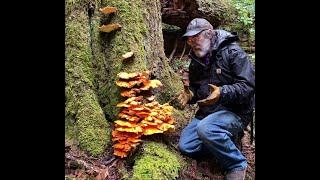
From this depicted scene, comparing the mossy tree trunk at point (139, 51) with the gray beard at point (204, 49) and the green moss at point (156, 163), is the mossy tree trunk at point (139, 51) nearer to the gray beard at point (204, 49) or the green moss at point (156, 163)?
the green moss at point (156, 163)

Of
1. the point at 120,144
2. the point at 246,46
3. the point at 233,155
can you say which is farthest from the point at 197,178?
the point at 246,46

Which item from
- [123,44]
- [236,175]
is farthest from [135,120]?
[236,175]

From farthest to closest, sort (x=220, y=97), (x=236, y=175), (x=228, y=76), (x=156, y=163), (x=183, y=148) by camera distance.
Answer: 1. (x=183, y=148)
2. (x=228, y=76)
3. (x=236, y=175)
4. (x=220, y=97)
5. (x=156, y=163)

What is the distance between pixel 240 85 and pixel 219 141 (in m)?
0.74

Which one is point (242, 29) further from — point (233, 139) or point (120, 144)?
point (120, 144)

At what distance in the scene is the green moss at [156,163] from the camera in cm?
436

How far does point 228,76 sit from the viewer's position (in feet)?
16.0

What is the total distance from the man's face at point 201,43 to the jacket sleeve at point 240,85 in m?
0.47

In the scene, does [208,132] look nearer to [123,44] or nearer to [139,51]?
[139,51]

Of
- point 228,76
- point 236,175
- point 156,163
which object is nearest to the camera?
point 156,163

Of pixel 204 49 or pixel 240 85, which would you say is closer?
pixel 240 85
